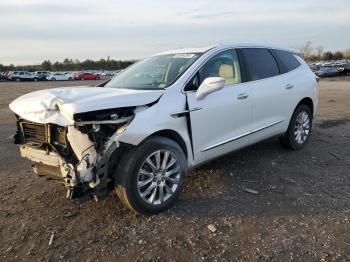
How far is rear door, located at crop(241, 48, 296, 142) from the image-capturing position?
5848 millimetres

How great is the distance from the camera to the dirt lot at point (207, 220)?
3.82 meters

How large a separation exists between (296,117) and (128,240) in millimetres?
4016

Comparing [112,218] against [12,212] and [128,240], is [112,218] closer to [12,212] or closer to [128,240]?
[128,240]

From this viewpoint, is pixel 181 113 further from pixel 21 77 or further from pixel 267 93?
pixel 21 77

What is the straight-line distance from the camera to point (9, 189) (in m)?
5.56

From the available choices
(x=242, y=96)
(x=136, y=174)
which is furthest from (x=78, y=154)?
(x=242, y=96)

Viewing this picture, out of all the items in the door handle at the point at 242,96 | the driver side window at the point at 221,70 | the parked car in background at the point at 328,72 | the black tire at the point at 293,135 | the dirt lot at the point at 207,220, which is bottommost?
the parked car in background at the point at 328,72

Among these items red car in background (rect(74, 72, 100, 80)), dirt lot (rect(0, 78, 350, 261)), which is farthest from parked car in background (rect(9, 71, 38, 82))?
dirt lot (rect(0, 78, 350, 261))

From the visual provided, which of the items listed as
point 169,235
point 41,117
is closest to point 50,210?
point 41,117

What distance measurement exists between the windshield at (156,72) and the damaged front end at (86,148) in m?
0.86

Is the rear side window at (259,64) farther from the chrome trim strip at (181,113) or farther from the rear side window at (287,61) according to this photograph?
the chrome trim strip at (181,113)

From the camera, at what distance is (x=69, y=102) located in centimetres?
400

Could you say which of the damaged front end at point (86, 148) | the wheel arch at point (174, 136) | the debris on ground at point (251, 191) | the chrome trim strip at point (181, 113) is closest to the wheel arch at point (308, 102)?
the debris on ground at point (251, 191)

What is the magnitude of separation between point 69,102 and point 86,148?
47 centimetres
